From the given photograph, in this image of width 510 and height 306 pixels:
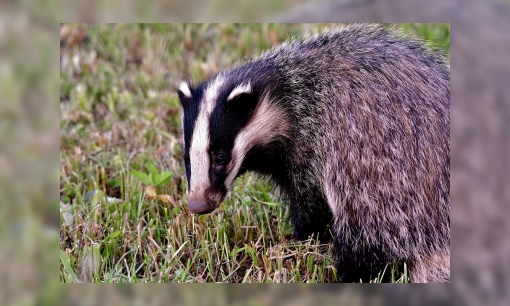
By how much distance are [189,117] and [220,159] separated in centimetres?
21

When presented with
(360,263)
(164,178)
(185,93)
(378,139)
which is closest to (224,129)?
(185,93)

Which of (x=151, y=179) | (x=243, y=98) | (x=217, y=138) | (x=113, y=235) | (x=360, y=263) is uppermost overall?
(x=243, y=98)

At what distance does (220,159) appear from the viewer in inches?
106

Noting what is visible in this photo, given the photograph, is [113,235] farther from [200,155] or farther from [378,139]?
[378,139]

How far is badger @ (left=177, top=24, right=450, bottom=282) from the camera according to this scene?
2633 mm

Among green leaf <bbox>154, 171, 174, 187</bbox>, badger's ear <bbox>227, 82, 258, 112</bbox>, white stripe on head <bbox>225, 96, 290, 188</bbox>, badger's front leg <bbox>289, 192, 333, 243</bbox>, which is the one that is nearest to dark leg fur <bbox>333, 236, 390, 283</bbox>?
badger's front leg <bbox>289, 192, 333, 243</bbox>

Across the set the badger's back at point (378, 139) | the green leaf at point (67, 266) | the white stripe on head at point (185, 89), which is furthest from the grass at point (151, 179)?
the white stripe on head at point (185, 89)

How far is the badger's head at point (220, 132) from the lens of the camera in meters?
2.68

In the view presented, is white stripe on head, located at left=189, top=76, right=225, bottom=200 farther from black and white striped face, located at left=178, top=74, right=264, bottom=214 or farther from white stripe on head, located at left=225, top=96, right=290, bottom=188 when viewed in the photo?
white stripe on head, located at left=225, top=96, right=290, bottom=188
